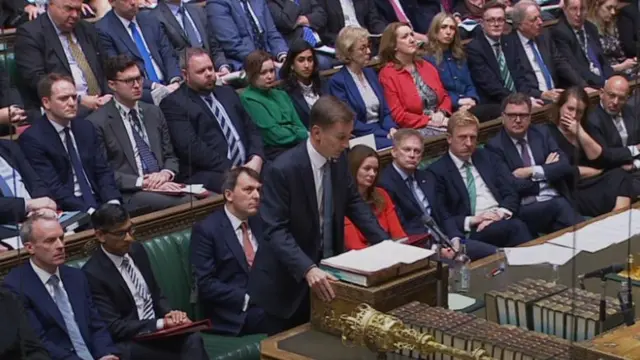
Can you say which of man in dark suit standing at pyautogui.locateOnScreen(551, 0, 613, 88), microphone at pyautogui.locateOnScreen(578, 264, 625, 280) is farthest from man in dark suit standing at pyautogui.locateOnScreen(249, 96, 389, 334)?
man in dark suit standing at pyautogui.locateOnScreen(551, 0, 613, 88)

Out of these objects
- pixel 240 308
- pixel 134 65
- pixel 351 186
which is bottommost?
pixel 240 308

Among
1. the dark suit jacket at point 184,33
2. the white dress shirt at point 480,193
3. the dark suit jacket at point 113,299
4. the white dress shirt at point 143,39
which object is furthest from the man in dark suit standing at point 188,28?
the dark suit jacket at point 113,299

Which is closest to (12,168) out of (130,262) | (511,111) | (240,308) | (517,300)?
(130,262)

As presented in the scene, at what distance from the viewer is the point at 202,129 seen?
5656 mm

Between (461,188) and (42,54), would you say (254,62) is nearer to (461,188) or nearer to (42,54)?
(42,54)

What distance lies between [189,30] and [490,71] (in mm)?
1548

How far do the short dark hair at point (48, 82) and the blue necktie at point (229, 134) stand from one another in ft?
2.54

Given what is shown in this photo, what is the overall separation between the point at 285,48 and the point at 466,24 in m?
1.12

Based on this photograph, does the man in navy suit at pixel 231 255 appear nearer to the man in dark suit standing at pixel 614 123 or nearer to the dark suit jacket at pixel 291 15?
the man in dark suit standing at pixel 614 123

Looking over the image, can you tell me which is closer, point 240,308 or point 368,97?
point 240,308

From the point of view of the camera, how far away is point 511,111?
6031mm

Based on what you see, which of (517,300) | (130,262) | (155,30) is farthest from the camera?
(155,30)

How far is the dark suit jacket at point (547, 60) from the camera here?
679cm

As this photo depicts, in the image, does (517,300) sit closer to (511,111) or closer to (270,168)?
(270,168)
